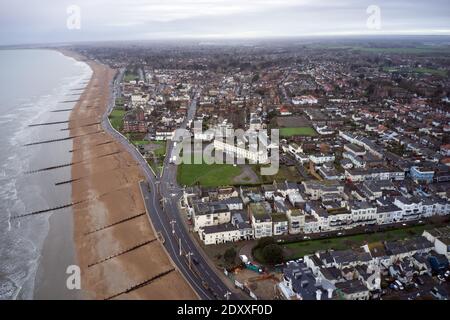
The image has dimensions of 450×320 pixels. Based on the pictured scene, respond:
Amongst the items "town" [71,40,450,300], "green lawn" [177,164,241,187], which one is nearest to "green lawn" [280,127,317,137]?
"town" [71,40,450,300]

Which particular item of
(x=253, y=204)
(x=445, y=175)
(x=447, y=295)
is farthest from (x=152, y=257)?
(x=445, y=175)

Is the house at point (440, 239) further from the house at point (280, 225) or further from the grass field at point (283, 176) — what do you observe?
the grass field at point (283, 176)

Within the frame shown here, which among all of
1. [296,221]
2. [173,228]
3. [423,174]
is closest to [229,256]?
[173,228]

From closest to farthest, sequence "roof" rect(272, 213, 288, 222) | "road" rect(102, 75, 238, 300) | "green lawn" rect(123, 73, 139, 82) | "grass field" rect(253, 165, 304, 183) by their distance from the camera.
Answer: "road" rect(102, 75, 238, 300) < "roof" rect(272, 213, 288, 222) < "grass field" rect(253, 165, 304, 183) < "green lawn" rect(123, 73, 139, 82)

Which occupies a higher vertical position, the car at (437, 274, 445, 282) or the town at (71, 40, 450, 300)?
the town at (71, 40, 450, 300)

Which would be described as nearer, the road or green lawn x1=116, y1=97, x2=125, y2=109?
the road

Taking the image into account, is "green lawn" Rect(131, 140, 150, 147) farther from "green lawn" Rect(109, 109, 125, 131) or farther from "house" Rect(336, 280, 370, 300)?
"house" Rect(336, 280, 370, 300)
